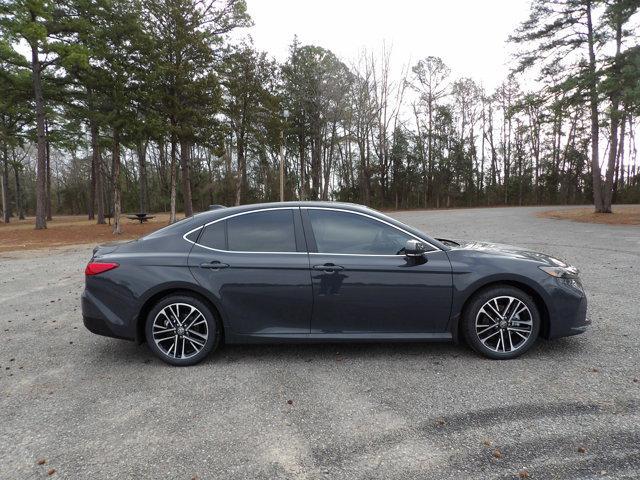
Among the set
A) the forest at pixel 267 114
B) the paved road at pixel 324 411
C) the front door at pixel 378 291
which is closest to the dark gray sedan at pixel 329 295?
the front door at pixel 378 291

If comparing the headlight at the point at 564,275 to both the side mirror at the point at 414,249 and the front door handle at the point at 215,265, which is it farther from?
the front door handle at the point at 215,265

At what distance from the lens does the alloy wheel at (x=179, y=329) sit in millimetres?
3834

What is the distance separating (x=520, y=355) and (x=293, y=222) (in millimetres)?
2476

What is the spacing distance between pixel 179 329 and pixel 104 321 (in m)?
0.72

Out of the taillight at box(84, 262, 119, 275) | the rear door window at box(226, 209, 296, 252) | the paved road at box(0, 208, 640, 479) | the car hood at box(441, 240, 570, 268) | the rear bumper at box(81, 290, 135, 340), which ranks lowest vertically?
the paved road at box(0, 208, 640, 479)

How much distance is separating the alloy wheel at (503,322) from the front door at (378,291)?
36cm

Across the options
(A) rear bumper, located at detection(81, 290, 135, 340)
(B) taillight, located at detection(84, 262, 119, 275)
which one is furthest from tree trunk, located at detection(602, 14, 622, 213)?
(A) rear bumper, located at detection(81, 290, 135, 340)

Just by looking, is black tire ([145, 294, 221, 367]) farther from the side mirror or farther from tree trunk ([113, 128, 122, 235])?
tree trunk ([113, 128, 122, 235])

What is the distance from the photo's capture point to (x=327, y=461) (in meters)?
2.44

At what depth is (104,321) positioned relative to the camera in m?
3.87

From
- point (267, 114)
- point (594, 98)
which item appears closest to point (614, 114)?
point (594, 98)

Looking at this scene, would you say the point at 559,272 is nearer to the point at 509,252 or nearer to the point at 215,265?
the point at 509,252

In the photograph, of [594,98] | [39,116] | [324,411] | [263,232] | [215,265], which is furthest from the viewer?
[39,116]

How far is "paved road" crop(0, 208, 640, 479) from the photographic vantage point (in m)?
2.41
